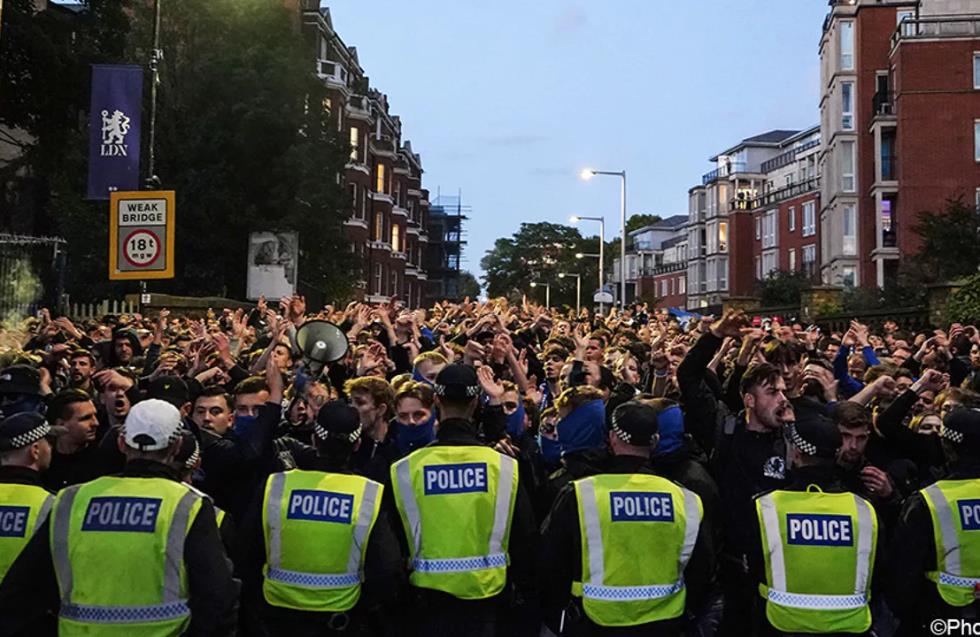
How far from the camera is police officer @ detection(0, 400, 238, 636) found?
164 inches

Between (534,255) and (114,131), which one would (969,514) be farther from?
(534,255)

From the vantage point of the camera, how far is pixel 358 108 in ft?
188

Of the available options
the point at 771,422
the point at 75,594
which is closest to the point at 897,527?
the point at 771,422

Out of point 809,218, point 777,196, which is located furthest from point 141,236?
point 777,196

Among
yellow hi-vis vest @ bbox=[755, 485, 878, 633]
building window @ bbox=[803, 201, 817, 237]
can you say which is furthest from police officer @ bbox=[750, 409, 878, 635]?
building window @ bbox=[803, 201, 817, 237]

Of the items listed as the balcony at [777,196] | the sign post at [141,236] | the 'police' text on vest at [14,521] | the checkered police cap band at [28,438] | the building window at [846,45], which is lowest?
the 'police' text on vest at [14,521]

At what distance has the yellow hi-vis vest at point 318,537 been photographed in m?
4.71

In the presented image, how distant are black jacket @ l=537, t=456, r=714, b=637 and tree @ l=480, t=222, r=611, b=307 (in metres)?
97.9

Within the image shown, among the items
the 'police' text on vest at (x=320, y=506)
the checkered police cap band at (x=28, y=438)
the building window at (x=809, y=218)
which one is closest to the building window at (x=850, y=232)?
the building window at (x=809, y=218)

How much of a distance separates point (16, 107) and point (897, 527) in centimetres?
3236

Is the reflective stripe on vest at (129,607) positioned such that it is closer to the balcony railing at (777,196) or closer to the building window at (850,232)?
the building window at (850,232)

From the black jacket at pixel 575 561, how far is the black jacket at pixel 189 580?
4.67 feet

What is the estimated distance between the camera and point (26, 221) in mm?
36500

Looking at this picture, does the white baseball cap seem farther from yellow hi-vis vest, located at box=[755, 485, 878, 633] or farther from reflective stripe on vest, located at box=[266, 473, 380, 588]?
yellow hi-vis vest, located at box=[755, 485, 878, 633]
